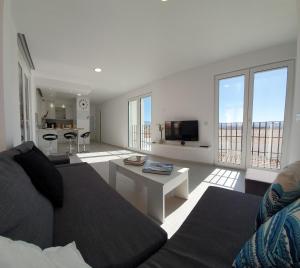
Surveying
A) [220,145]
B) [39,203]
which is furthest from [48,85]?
[220,145]

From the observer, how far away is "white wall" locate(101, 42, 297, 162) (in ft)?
10.4

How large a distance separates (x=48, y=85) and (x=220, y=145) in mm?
6045

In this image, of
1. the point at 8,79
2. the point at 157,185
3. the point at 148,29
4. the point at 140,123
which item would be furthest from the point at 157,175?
the point at 140,123

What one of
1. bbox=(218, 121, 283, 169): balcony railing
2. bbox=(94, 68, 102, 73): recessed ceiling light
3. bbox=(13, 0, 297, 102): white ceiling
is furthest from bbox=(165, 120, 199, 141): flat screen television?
bbox=(94, 68, 102, 73): recessed ceiling light

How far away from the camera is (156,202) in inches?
64.7

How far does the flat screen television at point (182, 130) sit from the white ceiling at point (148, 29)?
5.47ft

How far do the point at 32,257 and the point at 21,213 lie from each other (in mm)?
371

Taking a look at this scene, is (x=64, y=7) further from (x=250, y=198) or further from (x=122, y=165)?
(x=250, y=198)

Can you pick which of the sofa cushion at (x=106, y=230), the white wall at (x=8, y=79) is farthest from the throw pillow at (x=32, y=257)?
the white wall at (x=8, y=79)

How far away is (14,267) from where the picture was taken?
0.35 m

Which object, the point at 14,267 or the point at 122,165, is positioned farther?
the point at 122,165

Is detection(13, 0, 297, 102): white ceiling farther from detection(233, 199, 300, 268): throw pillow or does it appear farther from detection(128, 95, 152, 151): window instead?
detection(233, 199, 300, 268): throw pillow

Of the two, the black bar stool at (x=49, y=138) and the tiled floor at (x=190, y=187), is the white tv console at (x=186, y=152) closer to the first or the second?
the tiled floor at (x=190, y=187)

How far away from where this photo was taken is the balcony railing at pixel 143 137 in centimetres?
610
